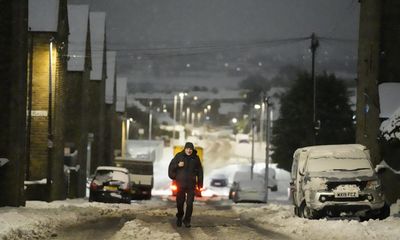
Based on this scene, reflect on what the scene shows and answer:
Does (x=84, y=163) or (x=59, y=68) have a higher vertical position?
(x=59, y=68)

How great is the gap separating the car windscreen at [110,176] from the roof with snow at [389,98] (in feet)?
39.0

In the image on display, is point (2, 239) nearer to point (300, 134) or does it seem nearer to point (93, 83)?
point (93, 83)

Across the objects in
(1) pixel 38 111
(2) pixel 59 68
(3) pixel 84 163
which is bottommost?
(3) pixel 84 163

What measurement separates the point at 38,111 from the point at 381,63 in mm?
16600

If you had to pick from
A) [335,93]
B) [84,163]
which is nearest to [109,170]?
[84,163]

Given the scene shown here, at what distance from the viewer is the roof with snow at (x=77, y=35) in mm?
45438

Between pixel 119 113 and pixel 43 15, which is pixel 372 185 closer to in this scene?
pixel 43 15

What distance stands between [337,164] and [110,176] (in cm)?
1576

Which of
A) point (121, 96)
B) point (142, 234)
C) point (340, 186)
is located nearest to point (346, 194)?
point (340, 186)

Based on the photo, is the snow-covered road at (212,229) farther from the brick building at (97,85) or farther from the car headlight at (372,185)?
the brick building at (97,85)

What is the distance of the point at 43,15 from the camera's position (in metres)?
35.8

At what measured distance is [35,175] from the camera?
3488 cm

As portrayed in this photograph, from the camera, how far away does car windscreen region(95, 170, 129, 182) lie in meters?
31.3

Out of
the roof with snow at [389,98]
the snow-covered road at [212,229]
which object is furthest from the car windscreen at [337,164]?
the roof with snow at [389,98]
